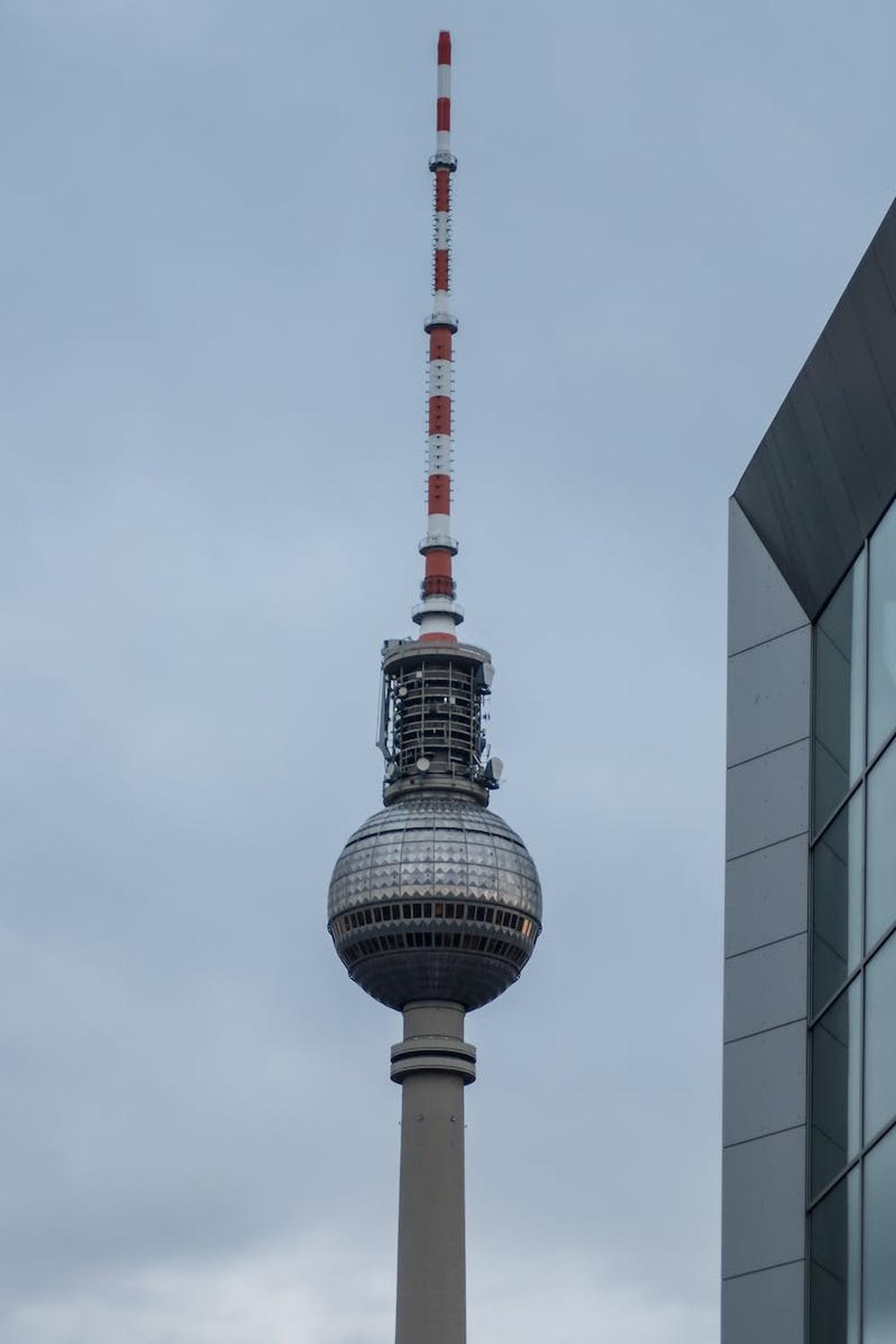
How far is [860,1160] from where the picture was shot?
25984mm

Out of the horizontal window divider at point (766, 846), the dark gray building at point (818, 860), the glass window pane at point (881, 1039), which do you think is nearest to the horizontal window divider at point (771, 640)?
the dark gray building at point (818, 860)

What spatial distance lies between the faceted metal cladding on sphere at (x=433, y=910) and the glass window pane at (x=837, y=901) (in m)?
129

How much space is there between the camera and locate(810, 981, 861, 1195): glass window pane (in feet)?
87.0

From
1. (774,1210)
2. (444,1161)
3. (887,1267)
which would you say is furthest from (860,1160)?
(444,1161)

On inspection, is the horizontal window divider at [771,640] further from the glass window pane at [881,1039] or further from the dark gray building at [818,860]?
the glass window pane at [881,1039]

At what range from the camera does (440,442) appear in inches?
6836

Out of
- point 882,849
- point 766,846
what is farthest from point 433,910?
point 882,849

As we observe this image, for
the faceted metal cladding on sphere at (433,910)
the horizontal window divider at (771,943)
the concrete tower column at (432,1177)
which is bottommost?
the horizontal window divider at (771,943)

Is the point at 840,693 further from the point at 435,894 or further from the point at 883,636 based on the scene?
the point at 435,894

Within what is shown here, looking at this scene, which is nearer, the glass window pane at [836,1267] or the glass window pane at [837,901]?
the glass window pane at [836,1267]

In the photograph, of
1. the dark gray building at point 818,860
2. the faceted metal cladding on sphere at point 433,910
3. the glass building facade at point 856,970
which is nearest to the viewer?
the glass building facade at point 856,970

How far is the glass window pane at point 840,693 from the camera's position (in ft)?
91.6

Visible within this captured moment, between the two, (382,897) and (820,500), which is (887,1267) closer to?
→ (820,500)

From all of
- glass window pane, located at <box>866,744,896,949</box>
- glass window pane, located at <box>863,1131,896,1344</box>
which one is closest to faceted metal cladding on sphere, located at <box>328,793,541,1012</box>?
glass window pane, located at <box>866,744,896,949</box>
